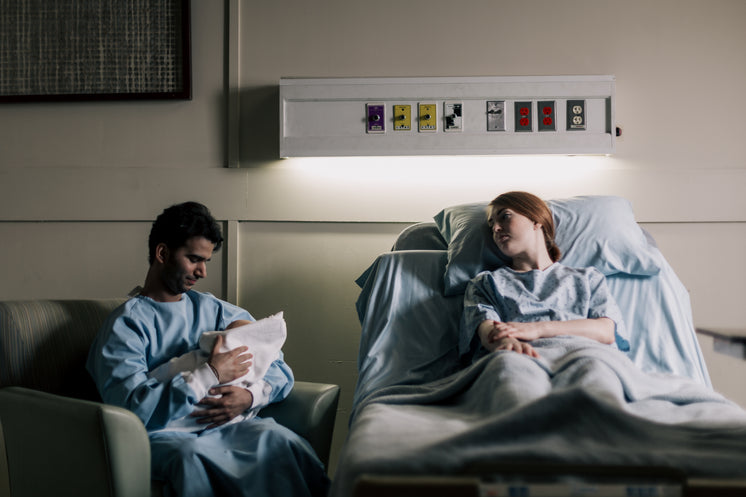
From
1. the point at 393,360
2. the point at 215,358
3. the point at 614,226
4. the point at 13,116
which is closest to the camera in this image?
the point at 215,358

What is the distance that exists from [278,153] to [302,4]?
0.64 meters

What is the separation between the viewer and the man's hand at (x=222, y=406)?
5.45 feet

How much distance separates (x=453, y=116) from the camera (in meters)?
2.51

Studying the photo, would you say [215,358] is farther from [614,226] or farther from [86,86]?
[86,86]

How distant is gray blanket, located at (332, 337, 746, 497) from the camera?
40.3 inches

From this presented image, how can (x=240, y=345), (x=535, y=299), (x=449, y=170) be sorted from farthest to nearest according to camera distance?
(x=449, y=170) → (x=535, y=299) → (x=240, y=345)

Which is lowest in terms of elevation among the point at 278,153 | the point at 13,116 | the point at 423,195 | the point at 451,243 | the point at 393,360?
the point at 393,360

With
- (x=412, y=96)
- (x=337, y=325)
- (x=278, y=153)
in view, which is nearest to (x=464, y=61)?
(x=412, y=96)

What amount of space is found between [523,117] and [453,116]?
0.92 feet

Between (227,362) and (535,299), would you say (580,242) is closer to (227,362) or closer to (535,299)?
(535,299)

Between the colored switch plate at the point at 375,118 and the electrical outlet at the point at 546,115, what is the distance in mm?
626

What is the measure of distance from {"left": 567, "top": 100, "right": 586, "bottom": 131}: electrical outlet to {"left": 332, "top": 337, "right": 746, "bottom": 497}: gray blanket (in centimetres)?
114

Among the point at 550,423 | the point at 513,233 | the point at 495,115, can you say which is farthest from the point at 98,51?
the point at 550,423

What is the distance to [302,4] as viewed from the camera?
2.63 meters
